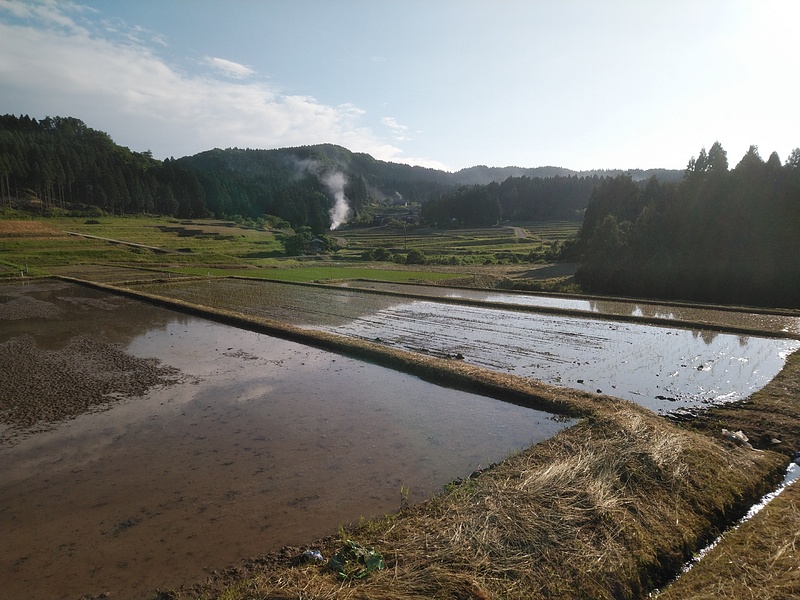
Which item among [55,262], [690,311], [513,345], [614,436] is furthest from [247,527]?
[55,262]

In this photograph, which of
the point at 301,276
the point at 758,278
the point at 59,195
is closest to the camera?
the point at 758,278

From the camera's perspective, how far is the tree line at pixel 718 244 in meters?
20.4

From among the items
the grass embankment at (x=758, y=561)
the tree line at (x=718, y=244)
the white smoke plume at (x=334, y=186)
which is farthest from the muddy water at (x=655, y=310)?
the white smoke plume at (x=334, y=186)

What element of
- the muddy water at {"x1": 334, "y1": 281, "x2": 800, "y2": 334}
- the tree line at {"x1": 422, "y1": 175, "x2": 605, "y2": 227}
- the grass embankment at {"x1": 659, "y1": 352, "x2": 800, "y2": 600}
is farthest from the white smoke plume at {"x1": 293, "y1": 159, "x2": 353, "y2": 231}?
the grass embankment at {"x1": 659, "y1": 352, "x2": 800, "y2": 600}

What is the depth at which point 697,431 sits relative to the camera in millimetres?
7055

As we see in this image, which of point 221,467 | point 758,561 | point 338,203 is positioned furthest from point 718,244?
point 338,203

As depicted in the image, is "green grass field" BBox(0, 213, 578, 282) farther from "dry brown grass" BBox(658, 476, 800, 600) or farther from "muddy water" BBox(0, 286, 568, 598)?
"dry brown grass" BBox(658, 476, 800, 600)

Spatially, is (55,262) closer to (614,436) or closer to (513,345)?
(513,345)

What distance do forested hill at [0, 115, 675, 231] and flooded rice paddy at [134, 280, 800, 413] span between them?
5352 cm

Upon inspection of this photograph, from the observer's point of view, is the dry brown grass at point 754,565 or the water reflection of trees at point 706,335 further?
the water reflection of trees at point 706,335

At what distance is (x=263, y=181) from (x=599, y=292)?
103208 mm

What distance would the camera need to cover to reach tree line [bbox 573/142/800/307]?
20.4 meters

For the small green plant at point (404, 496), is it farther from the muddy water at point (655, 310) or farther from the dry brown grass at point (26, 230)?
the dry brown grass at point (26, 230)

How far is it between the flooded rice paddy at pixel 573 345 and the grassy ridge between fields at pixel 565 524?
2395 mm
